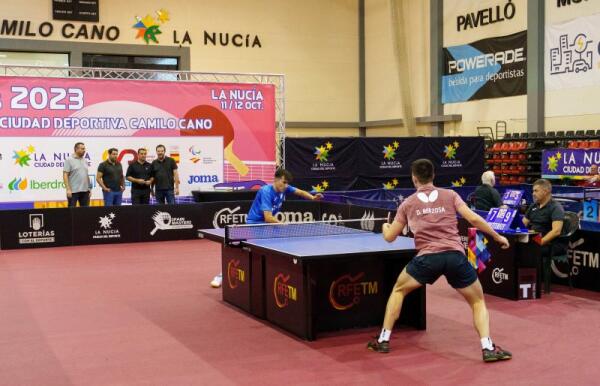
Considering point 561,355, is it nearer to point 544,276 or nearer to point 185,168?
point 544,276

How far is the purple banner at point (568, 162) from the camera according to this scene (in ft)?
68.9

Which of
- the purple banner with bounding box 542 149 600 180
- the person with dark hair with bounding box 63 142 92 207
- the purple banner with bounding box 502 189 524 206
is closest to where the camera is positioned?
the purple banner with bounding box 502 189 524 206

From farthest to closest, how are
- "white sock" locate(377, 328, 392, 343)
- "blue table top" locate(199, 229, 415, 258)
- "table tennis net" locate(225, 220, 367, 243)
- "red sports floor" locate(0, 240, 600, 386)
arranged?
"table tennis net" locate(225, 220, 367, 243) < "blue table top" locate(199, 229, 415, 258) < "white sock" locate(377, 328, 392, 343) < "red sports floor" locate(0, 240, 600, 386)

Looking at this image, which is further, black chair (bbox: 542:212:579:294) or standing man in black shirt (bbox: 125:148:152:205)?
standing man in black shirt (bbox: 125:148:152:205)

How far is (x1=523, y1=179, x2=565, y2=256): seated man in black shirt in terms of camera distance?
9.77 m

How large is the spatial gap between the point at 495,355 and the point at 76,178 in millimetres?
11678

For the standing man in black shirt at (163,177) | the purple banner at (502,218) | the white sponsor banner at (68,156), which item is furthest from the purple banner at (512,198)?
the white sponsor banner at (68,156)

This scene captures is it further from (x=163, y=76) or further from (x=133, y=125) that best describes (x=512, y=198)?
(x=163, y=76)

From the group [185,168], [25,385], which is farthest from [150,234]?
[25,385]

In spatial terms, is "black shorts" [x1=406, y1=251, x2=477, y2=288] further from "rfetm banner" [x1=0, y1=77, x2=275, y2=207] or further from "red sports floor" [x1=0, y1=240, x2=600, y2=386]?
"rfetm banner" [x1=0, y1=77, x2=275, y2=207]

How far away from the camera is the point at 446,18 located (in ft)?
92.2

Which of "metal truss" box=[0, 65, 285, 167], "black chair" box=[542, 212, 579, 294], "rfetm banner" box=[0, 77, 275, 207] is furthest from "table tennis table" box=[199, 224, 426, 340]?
"metal truss" box=[0, 65, 285, 167]

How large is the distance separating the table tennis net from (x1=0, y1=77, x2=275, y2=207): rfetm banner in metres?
10.4

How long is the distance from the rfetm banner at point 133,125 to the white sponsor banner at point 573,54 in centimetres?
919
